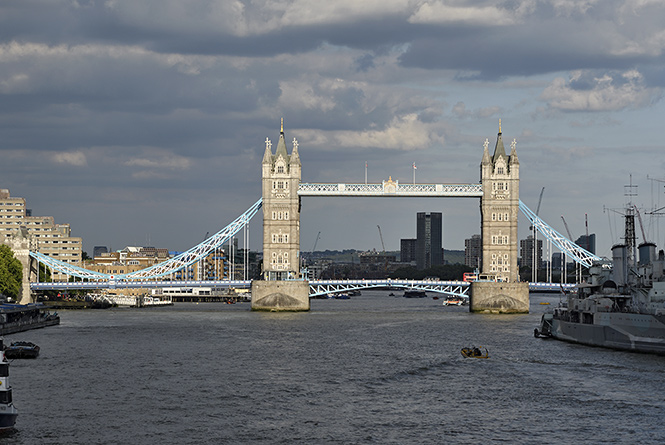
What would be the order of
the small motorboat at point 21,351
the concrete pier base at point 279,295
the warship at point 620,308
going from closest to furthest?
the small motorboat at point 21,351 → the warship at point 620,308 → the concrete pier base at point 279,295

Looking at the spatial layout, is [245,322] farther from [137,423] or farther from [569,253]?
[137,423]

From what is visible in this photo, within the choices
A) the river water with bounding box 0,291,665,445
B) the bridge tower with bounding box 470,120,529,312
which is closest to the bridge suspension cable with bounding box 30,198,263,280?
the bridge tower with bounding box 470,120,529,312

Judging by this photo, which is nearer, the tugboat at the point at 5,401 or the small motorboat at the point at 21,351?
A: the tugboat at the point at 5,401

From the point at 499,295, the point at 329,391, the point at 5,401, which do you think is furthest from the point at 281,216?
the point at 5,401

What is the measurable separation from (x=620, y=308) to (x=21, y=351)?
154 feet

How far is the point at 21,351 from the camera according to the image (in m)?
70.2

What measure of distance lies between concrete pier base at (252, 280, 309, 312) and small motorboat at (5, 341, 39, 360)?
2482 inches

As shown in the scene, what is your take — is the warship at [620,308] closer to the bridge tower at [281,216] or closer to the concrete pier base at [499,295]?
the concrete pier base at [499,295]

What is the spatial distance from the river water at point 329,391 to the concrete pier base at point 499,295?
4077 cm

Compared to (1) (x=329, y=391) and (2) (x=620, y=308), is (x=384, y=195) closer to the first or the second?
(2) (x=620, y=308)

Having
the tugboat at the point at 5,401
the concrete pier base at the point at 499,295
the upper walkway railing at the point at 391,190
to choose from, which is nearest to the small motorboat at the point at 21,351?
the tugboat at the point at 5,401

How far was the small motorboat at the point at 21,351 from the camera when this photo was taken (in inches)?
2734

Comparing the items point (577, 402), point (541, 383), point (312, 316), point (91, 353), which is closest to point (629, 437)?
point (577, 402)

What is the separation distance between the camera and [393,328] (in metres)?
106
